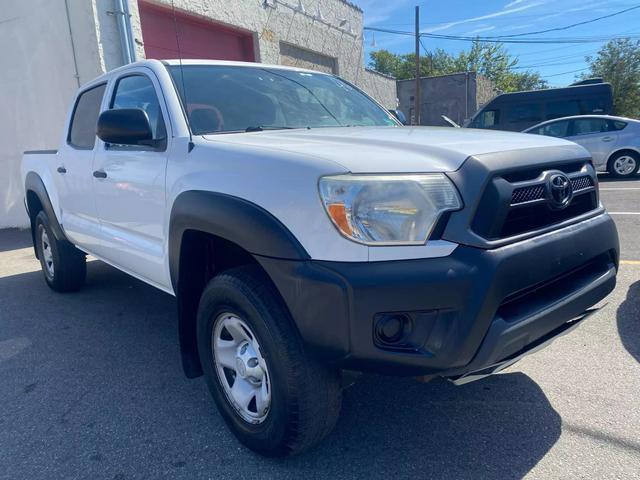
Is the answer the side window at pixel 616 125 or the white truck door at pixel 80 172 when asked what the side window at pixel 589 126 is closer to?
the side window at pixel 616 125

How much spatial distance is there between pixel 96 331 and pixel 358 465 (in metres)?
2.63

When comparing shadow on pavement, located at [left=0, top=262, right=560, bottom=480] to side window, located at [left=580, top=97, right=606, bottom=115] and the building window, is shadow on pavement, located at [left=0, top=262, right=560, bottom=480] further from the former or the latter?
side window, located at [left=580, top=97, right=606, bottom=115]

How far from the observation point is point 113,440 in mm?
2484

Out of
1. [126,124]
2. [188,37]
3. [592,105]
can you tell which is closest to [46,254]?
[126,124]

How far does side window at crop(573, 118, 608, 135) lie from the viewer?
11219mm

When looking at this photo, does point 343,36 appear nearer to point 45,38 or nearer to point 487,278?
point 45,38

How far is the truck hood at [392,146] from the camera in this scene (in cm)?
187

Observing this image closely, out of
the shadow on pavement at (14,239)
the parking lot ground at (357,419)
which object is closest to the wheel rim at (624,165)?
the parking lot ground at (357,419)

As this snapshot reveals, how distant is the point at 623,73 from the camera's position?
39188 millimetres

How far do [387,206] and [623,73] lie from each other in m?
46.0

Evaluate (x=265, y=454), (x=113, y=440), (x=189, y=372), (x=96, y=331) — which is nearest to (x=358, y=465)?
(x=265, y=454)

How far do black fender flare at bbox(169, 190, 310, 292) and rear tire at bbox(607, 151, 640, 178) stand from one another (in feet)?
37.5

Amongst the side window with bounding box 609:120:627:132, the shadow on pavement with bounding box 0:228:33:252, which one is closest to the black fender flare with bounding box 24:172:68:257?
the shadow on pavement with bounding box 0:228:33:252

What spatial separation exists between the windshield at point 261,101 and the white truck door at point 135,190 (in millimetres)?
213
